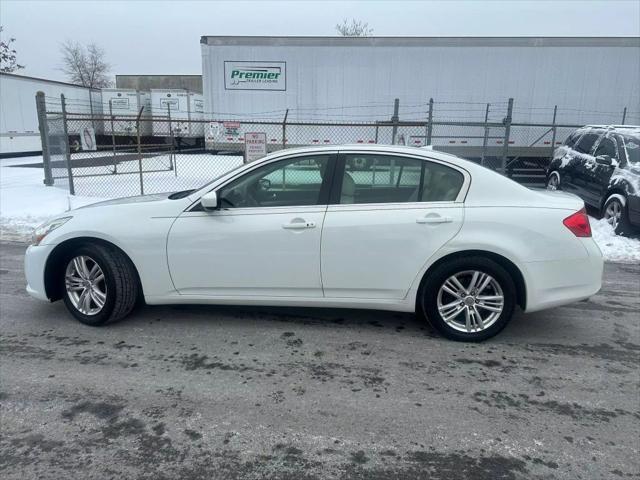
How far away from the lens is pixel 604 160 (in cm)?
853

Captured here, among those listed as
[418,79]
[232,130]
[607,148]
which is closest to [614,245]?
[607,148]

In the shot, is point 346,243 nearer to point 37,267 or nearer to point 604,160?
point 37,267

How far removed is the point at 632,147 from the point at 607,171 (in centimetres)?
52

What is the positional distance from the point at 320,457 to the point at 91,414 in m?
1.46

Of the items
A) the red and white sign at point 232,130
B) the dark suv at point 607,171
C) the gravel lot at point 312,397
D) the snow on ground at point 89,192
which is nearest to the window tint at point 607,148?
the dark suv at point 607,171

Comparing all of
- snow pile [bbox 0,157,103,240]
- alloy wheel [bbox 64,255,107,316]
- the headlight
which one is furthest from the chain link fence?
alloy wheel [bbox 64,255,107,316]

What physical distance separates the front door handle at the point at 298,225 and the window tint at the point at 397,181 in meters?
0.33

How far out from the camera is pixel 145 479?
2432mm

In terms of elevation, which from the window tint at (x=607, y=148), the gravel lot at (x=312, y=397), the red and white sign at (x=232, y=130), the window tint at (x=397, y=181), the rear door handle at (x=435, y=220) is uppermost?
the red and white sign at (x=232, y=130)

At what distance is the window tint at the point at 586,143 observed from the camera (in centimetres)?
926

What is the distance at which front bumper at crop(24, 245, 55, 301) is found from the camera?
4.19 m

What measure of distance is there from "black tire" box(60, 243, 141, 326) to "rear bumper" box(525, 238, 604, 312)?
327 cm

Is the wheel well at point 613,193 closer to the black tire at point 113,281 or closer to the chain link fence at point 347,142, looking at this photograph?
the chain link fence at point 347,142

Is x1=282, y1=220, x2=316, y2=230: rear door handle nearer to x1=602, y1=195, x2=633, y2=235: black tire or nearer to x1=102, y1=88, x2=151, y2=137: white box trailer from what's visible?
x1=602, y1=195, x2=633, y2=235: black tire
